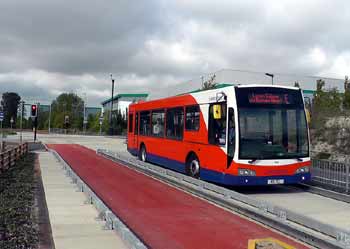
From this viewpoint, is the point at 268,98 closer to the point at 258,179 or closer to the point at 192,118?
the point at 258,179

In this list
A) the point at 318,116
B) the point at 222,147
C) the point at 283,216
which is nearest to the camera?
the point at 283,216

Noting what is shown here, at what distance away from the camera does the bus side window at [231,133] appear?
1276 centimetres

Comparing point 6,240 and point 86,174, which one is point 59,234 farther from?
point 86,174

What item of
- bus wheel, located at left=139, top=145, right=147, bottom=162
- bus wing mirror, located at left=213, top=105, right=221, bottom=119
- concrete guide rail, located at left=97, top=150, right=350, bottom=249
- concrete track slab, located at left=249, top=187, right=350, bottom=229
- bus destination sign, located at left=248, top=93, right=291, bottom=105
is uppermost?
bus destination sign, located at left=248, top=93, right=291, bottom=105

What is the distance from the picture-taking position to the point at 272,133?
12984 millimetres

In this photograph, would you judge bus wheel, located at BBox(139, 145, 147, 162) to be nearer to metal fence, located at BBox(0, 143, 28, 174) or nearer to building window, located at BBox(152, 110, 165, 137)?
building window, located at BBox(152, 110, 165, 137)

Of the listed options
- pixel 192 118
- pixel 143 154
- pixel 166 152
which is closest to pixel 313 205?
pixel 192 118

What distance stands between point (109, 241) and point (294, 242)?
3.02 metres

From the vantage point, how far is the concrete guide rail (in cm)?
730

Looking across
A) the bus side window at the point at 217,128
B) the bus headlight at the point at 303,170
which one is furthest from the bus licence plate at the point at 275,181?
the bus side window at the point at 217,128

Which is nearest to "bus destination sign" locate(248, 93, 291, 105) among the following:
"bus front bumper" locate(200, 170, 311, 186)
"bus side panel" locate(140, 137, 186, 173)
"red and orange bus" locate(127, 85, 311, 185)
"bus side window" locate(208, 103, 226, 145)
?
"red and orange bus" locate(127, 85, 311, 185)

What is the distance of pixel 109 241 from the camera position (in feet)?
24.4

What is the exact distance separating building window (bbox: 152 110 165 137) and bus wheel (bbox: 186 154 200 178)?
314 cm

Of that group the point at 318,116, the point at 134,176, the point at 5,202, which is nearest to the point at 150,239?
the point at 5,202
